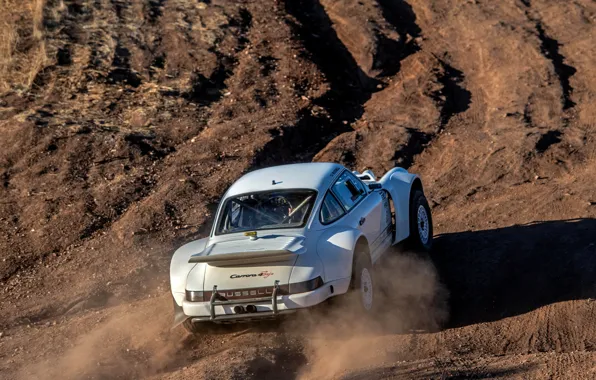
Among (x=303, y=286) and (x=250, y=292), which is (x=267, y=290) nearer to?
(x=250, y=292)

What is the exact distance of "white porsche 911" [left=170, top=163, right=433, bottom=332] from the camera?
8.04 m

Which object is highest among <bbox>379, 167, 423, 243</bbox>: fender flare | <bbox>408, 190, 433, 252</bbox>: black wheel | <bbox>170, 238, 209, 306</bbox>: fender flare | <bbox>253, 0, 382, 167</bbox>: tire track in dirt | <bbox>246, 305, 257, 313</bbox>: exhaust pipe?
<bbox>246, 305, 257, 313</bbox>: exhaust pipe

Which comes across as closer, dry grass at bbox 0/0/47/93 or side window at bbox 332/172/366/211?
side window at bbox 332/172/366/211

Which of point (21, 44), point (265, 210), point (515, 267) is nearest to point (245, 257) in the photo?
point (265, 210)

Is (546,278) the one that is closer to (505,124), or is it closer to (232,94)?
(505,124)

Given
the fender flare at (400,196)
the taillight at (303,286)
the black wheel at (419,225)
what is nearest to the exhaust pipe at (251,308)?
the taillight at (303,286)

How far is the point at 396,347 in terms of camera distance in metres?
8.19

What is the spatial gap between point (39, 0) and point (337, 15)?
7.25 m

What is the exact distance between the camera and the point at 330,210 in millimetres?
9109

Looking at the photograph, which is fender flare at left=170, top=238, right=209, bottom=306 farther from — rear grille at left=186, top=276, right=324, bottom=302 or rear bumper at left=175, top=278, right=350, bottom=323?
rear grille at left=186, top=276, right=324, bottom=302

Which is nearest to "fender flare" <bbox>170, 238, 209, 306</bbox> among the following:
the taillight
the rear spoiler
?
the rear spoiler

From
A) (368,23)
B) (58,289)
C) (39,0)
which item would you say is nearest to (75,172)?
(58,289)

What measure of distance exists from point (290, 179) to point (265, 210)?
52 cm

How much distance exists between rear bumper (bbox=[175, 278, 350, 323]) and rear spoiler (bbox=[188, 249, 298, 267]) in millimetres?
356
